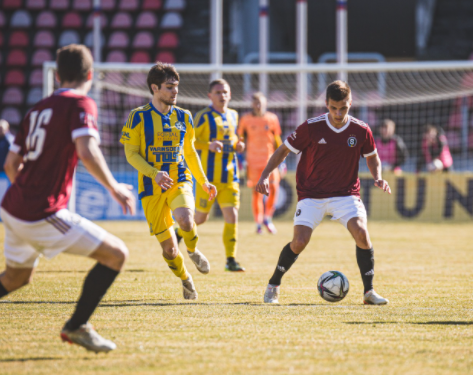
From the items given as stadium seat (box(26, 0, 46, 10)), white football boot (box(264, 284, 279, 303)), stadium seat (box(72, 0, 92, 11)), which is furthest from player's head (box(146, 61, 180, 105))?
stadium seat (box(26, 0, 46, 10))

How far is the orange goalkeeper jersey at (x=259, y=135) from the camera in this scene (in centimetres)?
1168

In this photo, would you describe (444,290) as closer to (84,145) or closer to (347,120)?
(347,120)

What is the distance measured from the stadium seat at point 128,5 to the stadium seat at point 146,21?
0.61 meters

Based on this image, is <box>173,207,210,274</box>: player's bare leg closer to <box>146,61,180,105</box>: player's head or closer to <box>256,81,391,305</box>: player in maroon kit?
A: <box>256,81,391,305</box>: player in maroon kit

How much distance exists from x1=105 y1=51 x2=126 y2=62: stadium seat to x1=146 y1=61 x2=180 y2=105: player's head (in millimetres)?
17058

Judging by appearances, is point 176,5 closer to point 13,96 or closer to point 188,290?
point 13,96

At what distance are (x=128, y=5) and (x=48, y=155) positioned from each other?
69.1 feet

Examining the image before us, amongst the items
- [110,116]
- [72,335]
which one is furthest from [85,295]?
[110,116]

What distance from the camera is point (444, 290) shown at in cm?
649

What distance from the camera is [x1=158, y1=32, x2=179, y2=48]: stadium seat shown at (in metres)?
22.4

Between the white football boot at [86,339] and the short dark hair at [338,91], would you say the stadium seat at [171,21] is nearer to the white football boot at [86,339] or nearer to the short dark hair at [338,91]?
the short dark hair at [338,91]

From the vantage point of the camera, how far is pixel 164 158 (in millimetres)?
5984

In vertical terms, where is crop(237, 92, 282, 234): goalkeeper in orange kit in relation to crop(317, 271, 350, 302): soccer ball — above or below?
above

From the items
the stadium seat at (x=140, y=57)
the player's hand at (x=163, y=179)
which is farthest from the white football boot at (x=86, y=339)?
the stadium seat at (x=140, y=57)
